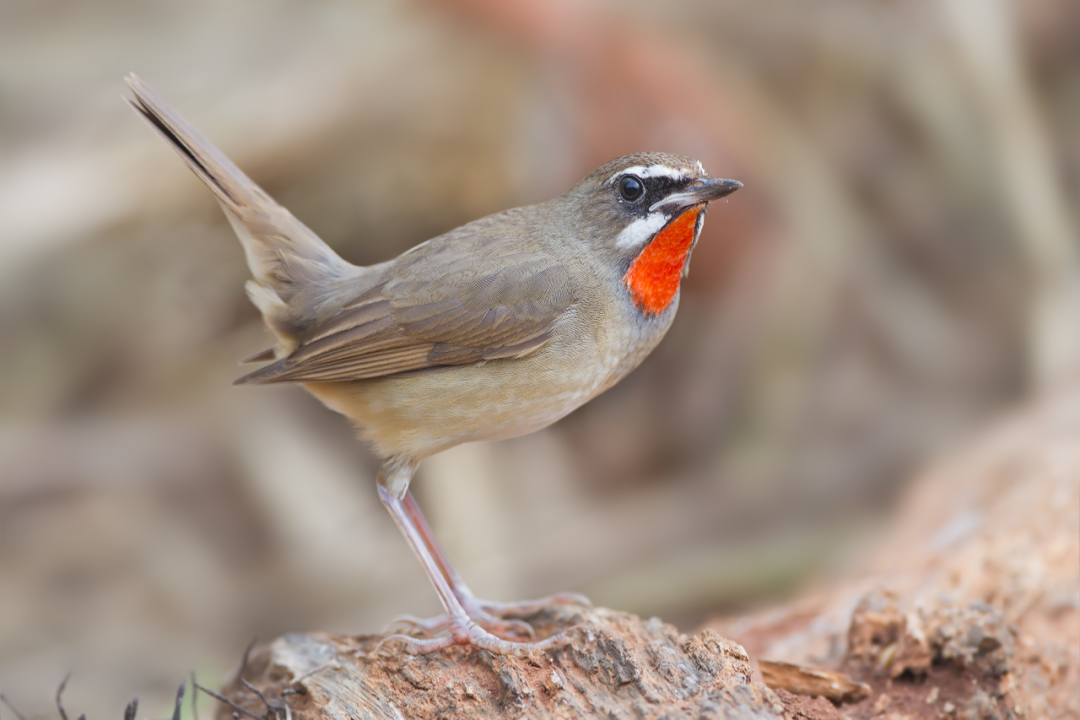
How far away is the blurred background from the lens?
25.3 feet

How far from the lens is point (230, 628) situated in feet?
25.5

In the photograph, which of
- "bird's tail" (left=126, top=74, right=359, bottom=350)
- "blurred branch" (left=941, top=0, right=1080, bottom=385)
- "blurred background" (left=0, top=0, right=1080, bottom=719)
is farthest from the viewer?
"blurred branch" (left=941, top=0, right=1080, bottom=385)

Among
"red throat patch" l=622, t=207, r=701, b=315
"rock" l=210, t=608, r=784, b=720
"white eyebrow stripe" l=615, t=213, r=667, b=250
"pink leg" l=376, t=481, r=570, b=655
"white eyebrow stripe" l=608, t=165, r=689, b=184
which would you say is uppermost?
"white eyebrow stripe" l=608, t=165, r=689, b=184

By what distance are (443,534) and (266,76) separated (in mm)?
3805

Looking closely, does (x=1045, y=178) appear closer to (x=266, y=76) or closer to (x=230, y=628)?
(x=266, y=76)

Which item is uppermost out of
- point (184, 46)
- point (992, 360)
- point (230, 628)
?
point (184, 46)

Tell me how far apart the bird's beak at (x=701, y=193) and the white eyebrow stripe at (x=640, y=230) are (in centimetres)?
4

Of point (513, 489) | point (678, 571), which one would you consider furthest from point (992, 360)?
point (513, 489)

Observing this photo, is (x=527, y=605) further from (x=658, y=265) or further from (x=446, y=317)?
(x=658, y=265)

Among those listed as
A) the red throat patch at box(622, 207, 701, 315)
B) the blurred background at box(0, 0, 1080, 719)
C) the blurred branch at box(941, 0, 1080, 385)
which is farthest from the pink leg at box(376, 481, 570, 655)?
the blurred branch at box(941, 0, 1080, 385)

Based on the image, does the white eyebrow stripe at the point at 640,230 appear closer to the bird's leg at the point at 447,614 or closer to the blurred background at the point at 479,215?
the bird's leg at the point at 447,614

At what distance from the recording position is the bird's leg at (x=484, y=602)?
4219 mm

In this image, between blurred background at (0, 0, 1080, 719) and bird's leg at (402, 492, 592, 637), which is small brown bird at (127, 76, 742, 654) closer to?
bird's leg at (402, 492, 592, 637)

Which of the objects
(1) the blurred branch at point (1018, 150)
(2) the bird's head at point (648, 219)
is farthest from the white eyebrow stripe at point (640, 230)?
(1) the blurred branch at point (1018, 150)
